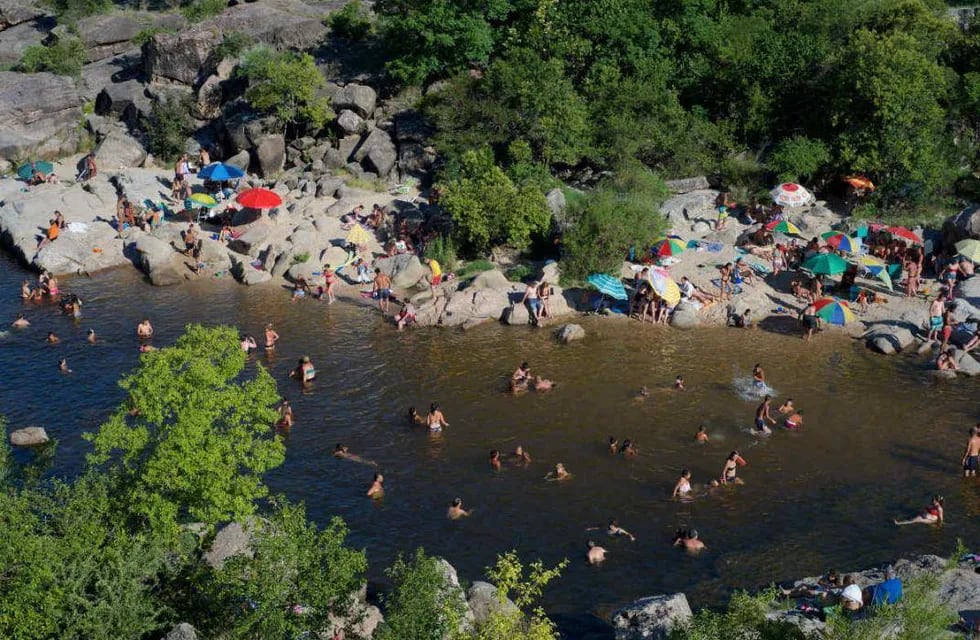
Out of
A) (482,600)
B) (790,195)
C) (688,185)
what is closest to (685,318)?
(790,195)

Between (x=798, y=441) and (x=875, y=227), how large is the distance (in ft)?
54.2

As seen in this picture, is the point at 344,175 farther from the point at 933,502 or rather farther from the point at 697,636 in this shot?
the point at 697,636

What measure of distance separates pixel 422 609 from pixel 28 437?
17.3 m

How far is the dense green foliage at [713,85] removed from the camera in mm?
43719

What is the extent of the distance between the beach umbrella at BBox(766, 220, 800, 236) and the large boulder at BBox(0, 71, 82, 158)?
3787 cm

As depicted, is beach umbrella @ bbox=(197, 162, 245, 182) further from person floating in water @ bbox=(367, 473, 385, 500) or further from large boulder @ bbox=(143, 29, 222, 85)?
person floating in water @ bbox=(367, 473, 385, 500)

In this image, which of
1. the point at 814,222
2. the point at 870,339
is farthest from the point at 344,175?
the point at 870,339

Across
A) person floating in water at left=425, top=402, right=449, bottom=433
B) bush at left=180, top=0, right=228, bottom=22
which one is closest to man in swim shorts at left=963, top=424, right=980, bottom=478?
person floating in water at left=425, top=402, right=449, bottom=433

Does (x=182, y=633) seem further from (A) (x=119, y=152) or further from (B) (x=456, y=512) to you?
(A) (x=119, y=152)

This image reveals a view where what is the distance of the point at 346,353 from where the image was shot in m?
34.5

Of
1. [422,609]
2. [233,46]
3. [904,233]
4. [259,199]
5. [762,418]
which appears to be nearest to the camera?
[422,609]

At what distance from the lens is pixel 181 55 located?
2243 inches

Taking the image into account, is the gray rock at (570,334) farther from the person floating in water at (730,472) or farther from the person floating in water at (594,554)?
the person floating in water at (594,554)

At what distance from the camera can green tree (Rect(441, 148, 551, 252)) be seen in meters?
40.1
